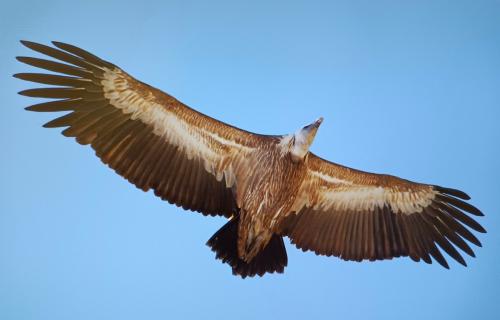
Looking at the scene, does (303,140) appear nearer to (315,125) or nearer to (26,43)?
(315,125)

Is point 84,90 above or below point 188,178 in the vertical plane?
above

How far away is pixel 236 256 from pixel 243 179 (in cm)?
57

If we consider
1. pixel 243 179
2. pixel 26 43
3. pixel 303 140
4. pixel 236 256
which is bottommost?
pixel 236 256

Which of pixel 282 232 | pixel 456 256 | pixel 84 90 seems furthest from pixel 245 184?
pixel 456 256

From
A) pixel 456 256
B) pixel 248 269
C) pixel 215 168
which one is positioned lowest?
pixel 248 269

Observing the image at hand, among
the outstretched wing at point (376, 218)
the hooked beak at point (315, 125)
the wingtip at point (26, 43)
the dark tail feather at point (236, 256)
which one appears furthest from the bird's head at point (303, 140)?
the wingtip at point (26, 43)

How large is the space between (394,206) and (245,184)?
1.38 meters

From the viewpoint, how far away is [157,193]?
194 inches

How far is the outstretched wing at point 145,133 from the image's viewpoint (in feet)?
15.3

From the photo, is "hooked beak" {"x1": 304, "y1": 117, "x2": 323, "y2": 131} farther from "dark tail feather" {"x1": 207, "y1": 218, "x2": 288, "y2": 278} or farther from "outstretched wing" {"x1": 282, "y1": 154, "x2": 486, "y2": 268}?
"dark tail feather" {"x1": 207, "y1": 218, "x2": 288, "y2": 278}

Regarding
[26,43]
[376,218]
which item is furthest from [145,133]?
[376,218]

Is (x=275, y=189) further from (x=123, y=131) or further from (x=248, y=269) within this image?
(x=123, y=131)

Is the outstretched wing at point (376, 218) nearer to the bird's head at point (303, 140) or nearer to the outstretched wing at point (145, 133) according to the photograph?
the bird's head at point (303, 140)

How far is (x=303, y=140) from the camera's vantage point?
4859 millimetres
